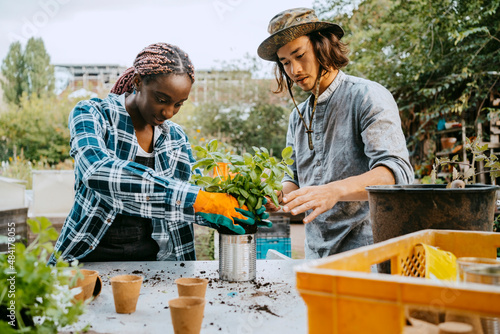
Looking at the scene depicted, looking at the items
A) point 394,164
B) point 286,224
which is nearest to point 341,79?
point 394,164

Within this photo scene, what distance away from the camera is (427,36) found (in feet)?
20.2

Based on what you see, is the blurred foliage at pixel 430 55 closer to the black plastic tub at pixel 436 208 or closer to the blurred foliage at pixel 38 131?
the black plastic tub at pixel 436 208

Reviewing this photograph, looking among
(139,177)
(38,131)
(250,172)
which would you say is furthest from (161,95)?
(38,131)

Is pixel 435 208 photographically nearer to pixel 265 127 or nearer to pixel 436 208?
pixel 436 208

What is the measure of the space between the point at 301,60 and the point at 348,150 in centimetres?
49

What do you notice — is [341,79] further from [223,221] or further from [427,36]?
[427,36]

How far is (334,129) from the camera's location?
6.10 feet

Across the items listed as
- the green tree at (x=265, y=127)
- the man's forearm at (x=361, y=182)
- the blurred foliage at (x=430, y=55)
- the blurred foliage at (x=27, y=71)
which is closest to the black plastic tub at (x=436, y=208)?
the man's forearm at (x=361, y=182)

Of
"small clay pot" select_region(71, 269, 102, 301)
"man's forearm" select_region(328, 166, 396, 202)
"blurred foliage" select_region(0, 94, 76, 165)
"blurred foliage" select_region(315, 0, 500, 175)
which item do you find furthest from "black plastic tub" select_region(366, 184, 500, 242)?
"blurred foliage" select_region(0, 94, 76, 165)

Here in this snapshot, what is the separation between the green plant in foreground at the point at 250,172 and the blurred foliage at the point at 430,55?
4791mm

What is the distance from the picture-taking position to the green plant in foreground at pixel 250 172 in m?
1.33

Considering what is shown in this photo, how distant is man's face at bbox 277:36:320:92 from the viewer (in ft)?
6.21

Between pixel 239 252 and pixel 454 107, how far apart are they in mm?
5580

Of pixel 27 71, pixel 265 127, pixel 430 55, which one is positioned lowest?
pixel 430 55
